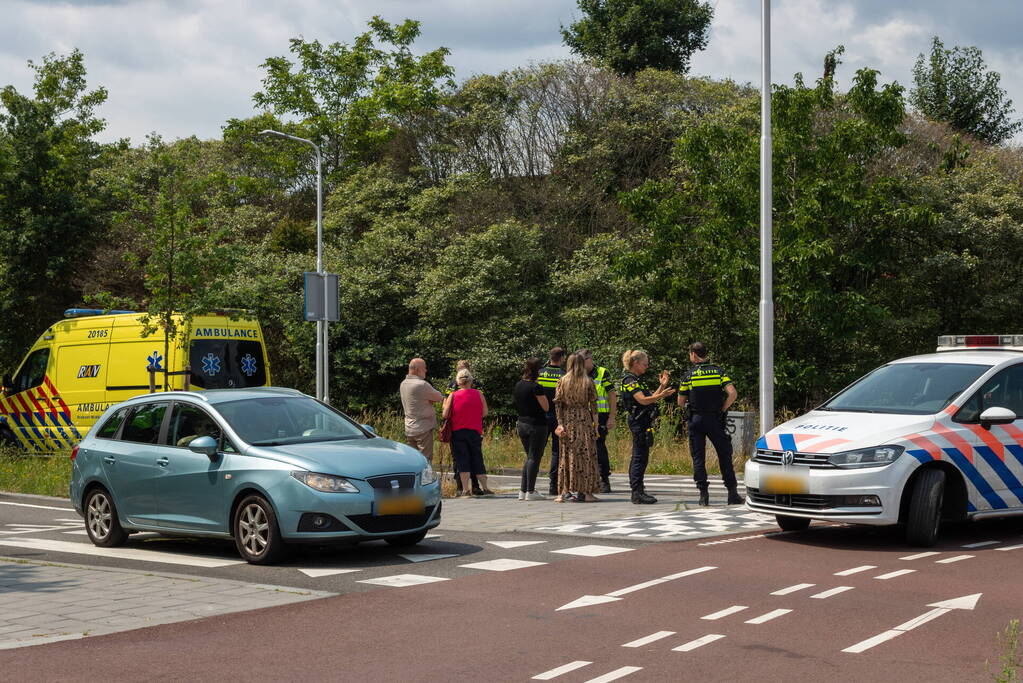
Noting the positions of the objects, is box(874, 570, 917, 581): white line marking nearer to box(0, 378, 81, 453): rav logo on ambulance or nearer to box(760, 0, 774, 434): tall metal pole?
box(760, 0, 774, 434): tall metal pole

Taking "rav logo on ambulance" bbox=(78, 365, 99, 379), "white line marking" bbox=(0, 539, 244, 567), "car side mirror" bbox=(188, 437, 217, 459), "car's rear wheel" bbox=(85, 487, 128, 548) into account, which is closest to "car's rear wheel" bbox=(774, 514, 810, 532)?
"white line marking" bbox=(0, 539, 244, 567)

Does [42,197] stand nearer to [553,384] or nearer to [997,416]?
[553,384]

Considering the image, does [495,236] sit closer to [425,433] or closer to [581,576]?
[425,433]

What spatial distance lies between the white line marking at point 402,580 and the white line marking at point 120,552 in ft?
5.49

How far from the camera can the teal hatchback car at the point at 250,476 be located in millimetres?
9680

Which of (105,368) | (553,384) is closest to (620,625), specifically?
(553,384)

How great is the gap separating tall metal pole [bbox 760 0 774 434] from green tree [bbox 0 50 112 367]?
22.0 m

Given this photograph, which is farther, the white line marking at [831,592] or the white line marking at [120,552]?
the white line marking at [120,552]

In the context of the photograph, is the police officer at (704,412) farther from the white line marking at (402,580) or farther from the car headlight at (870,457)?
the white line marking at (402,580)

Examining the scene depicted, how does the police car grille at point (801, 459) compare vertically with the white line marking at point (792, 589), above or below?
above

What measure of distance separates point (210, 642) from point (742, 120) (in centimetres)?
2893

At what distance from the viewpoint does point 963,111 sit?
45.0m

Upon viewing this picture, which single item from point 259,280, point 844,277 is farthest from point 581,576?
A: point 259,280

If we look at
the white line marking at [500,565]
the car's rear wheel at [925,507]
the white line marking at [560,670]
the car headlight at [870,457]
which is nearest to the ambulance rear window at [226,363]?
the white line marking at [500,565]
